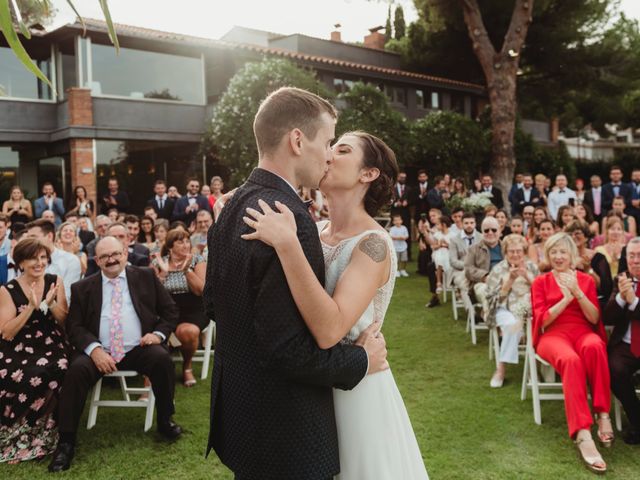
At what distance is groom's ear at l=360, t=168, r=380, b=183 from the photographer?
2297mm

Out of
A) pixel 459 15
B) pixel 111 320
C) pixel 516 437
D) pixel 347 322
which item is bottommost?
pixel 516 437

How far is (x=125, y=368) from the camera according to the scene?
4.77 metres

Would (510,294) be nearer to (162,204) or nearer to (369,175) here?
(369,175)

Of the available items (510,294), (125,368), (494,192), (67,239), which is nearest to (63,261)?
(67,239)

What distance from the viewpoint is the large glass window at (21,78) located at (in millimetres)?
15695

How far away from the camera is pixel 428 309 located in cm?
944

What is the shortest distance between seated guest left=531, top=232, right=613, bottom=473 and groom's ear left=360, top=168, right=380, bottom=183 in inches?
111

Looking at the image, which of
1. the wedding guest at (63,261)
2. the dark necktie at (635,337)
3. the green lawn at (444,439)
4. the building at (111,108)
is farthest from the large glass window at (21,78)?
the dark necktie at (635,337)

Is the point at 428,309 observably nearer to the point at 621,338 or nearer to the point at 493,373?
the point at 493,373

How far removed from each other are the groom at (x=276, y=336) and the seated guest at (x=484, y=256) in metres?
5.87

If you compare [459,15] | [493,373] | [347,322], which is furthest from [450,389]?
[459,15]

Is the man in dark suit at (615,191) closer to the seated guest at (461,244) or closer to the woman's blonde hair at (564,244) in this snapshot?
the seated guest at (461,244)

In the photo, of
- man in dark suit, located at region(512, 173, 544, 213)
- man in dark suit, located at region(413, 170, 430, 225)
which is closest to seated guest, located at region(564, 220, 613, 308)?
man in dark suit, located at region(512, 173, 544, 213)

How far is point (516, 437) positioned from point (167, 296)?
9.76ft
